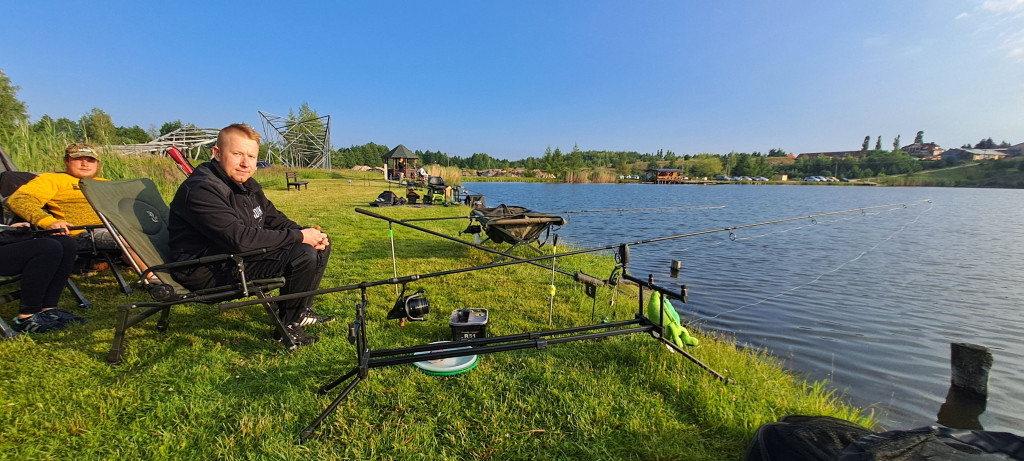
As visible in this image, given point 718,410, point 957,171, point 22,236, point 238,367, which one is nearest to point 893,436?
point 718,410

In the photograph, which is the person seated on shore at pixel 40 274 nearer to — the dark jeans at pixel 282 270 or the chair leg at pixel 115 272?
the chair leg at pixel 115 272

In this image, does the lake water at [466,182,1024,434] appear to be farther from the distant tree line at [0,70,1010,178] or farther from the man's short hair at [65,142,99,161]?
the distant tree line at [0,70,1010,178]

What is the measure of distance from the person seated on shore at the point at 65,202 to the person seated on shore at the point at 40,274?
56 centimetres

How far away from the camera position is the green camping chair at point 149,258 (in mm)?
2701

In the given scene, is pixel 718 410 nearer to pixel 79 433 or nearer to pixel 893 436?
pixel 893 436

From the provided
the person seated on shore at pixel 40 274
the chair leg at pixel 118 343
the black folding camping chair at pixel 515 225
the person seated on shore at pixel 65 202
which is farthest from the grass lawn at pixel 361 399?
the black folding camping chair at pixel 515 225

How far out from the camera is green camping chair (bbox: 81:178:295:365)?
2701mm

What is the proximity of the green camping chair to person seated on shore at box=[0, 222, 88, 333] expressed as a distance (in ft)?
2.07

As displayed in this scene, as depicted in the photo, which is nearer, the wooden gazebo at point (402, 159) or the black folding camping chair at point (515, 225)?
the black folding camping chair at point (515, 225)

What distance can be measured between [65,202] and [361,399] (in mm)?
4346

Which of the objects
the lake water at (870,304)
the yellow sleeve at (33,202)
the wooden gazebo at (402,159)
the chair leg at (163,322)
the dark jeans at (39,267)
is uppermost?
the wooden gazebo at (402,159)

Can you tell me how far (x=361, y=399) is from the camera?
2490mm

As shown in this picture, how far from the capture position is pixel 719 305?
6109mm

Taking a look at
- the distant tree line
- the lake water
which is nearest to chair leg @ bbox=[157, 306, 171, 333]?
the lake water
